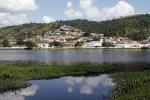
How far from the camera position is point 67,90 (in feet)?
206

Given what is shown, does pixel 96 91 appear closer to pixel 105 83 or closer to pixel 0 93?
pixel 105 83

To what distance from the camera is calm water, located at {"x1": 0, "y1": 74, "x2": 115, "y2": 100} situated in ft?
182

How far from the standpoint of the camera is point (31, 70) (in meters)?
81.6

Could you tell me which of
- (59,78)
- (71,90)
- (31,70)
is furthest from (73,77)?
(71,90)

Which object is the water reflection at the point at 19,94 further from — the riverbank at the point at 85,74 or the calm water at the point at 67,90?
the riverbank at the point at 85,74

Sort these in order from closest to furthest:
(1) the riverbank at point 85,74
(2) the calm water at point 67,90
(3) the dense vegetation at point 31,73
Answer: (1) the riverbank at point 85,74 → (2) the calm water at point 67,90 → (3) the dense vegetation at point 31,73

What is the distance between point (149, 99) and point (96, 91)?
65.2 ft

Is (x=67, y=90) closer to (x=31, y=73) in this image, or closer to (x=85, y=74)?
(x=31, y=73)

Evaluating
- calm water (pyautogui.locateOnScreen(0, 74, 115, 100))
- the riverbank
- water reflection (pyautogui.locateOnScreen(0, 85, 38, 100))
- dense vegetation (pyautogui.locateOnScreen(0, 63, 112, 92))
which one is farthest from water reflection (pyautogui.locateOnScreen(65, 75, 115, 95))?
water reflection (pyautogui.locateOnScreen(0, 85, 38, 100))

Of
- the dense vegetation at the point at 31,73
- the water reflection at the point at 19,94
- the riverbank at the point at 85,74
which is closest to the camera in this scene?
the riverbank at the point at 85,74

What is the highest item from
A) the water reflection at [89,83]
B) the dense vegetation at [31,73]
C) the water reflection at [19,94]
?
the dense vegetation at [31,73]

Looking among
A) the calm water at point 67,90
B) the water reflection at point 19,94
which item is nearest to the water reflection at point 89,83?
the calm water at point 67,90

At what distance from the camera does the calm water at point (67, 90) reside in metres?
55.6


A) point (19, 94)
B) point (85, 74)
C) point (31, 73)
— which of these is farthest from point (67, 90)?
point (85, 74)
